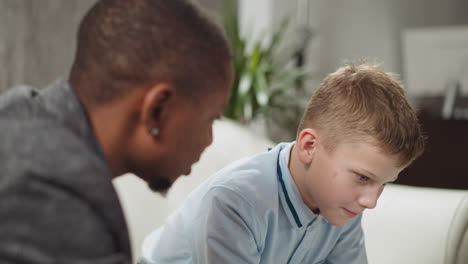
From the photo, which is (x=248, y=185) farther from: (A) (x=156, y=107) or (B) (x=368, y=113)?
(A) (x=156, y=107)

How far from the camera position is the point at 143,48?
709 millimetres

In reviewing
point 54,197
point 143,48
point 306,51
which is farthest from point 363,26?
point 54,197

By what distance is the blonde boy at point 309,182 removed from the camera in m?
1.01

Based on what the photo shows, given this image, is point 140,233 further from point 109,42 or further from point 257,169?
point 109,42

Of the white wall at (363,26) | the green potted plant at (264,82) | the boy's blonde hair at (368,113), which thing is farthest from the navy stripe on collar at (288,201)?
the white wall at (363,26)

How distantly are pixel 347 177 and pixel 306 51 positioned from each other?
7.88ft

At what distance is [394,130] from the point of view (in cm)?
101

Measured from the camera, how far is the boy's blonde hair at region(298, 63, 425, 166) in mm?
1014

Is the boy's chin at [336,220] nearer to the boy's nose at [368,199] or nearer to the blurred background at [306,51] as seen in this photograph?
the boy's nose at [368,199]

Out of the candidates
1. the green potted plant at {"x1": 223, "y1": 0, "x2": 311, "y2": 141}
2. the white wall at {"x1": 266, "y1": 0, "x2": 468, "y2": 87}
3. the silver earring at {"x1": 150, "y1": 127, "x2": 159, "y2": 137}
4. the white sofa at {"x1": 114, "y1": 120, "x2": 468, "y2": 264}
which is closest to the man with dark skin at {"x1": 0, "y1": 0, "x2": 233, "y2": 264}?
the silver earring at {"x1": 150, "y1": 127, "x2": 159, "y2": 137}

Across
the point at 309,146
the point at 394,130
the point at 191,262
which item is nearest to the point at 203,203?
the point at 191,262

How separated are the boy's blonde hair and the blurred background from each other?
1.03m

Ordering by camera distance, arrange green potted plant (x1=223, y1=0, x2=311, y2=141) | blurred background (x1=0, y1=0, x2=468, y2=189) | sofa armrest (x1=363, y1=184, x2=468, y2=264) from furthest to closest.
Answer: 1. green potted plant (x1=223, y1=0, x2=311, y2=141)
2. blurred background (x1=0, y1=0, x2=468, y2=189)
3. sofa armrest (x1=363, y1=184, x2=468, y2=264)

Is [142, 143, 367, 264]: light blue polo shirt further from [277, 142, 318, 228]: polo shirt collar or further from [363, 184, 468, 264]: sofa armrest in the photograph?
[363, 184, 468, 264]: sofa armrest
